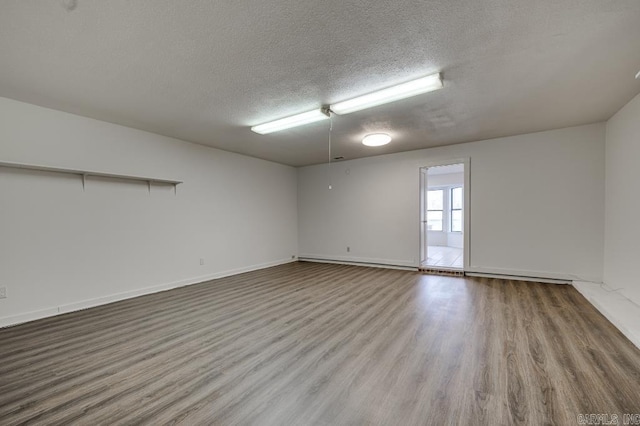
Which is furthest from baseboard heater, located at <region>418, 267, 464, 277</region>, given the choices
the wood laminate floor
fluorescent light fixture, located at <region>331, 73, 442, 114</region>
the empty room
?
fluorescent light fixture, located at <region>331, 73, 442, 114</region>

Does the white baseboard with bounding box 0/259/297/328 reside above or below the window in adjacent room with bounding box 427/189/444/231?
below

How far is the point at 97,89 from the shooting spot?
9.32 ft

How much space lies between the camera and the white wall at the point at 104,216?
3.11m

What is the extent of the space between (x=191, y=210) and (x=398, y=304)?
12.9 ft

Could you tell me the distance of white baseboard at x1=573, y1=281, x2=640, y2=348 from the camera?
253 centimetres

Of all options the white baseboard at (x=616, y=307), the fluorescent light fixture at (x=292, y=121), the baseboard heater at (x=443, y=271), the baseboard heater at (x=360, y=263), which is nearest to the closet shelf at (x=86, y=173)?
the fluorescent light fixture at (x=292, y=121)

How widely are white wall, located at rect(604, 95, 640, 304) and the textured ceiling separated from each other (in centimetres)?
30

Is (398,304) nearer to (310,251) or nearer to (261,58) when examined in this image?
(261,58)

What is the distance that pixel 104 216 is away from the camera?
3.79 meters

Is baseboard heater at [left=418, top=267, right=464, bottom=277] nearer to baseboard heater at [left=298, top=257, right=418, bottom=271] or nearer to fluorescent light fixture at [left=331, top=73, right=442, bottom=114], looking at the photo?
baseboard heater at [left=298, top=257, right=418, bottom=271]

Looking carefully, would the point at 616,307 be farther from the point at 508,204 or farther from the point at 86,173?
the point at 86,173

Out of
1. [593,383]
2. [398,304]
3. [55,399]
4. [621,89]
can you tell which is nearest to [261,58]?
[55,399]

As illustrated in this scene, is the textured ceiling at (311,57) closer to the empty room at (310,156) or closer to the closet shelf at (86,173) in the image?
the empty room at (310,156)

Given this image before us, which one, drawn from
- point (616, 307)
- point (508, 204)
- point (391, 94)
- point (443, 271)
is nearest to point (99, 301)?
point (391, 94)
